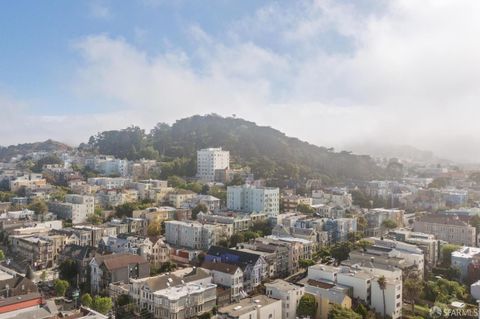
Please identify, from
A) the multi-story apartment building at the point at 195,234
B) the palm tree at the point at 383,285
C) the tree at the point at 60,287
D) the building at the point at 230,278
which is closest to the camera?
the palm tree at the point at 383,285

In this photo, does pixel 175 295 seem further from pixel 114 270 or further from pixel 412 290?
pixel 412 290

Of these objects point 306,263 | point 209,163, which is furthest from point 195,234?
point 209,163

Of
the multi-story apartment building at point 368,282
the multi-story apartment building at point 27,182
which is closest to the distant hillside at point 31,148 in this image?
the multi-story apartment building at point 27,182

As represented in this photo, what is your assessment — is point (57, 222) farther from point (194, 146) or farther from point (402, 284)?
point (194, 146)

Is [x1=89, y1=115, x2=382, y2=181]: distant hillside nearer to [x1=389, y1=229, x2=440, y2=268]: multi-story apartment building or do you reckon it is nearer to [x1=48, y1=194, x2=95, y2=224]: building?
[x1=48, y1=194, x2=95, y2=224]: building

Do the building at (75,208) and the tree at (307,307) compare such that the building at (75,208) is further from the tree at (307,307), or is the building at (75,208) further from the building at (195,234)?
the tree at (307,307)

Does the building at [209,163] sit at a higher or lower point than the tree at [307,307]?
higher
